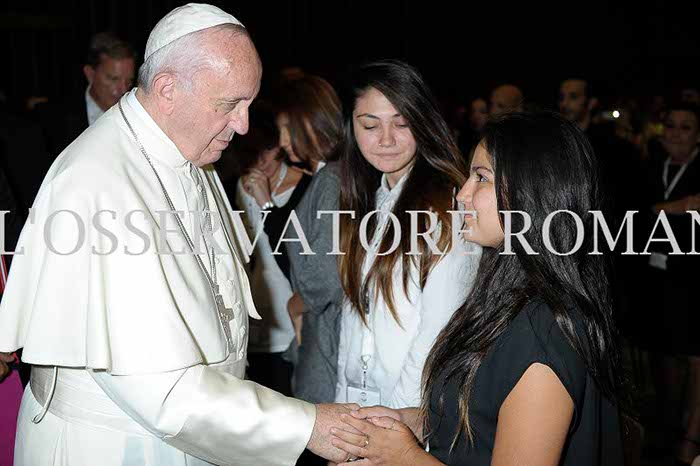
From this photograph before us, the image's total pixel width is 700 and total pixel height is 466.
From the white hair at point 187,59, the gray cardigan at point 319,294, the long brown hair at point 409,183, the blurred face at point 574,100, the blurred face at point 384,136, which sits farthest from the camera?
the blurred face at point 574,100

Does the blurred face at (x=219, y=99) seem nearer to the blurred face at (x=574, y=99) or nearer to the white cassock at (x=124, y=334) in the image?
the white cassock at (x=124, y=334)

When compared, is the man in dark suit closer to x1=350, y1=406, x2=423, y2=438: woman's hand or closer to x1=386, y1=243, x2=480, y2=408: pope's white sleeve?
x1=386, y1=243, x2=480, y2=408: pope's white sleeve

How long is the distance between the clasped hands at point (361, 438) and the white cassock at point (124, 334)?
3.1 inches

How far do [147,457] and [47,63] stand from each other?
757cm

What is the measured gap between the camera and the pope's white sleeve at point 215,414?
1985 millimetres

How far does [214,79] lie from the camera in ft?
6.87

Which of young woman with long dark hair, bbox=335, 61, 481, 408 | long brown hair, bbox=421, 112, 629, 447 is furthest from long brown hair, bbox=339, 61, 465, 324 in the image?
long brown hair, bbox=421, 112, 629, 447

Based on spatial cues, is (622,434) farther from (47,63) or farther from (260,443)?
(47,63)

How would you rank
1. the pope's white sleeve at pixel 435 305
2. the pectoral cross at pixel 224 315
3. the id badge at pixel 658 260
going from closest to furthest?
the pectoral cross at pixel 224 315 < the pope's white sleeve at pixel 435 305 < the id badge at pixel 658 260

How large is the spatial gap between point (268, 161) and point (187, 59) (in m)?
2.10

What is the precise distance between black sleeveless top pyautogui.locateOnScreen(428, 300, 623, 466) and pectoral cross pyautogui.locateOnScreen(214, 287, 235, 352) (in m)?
0.64

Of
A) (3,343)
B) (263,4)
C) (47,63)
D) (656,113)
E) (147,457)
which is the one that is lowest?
(147,457)

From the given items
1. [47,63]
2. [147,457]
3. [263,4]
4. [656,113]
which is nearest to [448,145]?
[147,457]

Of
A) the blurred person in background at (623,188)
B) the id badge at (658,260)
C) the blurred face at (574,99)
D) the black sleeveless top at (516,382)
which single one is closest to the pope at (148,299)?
the black sleeveless top at (516,382)
